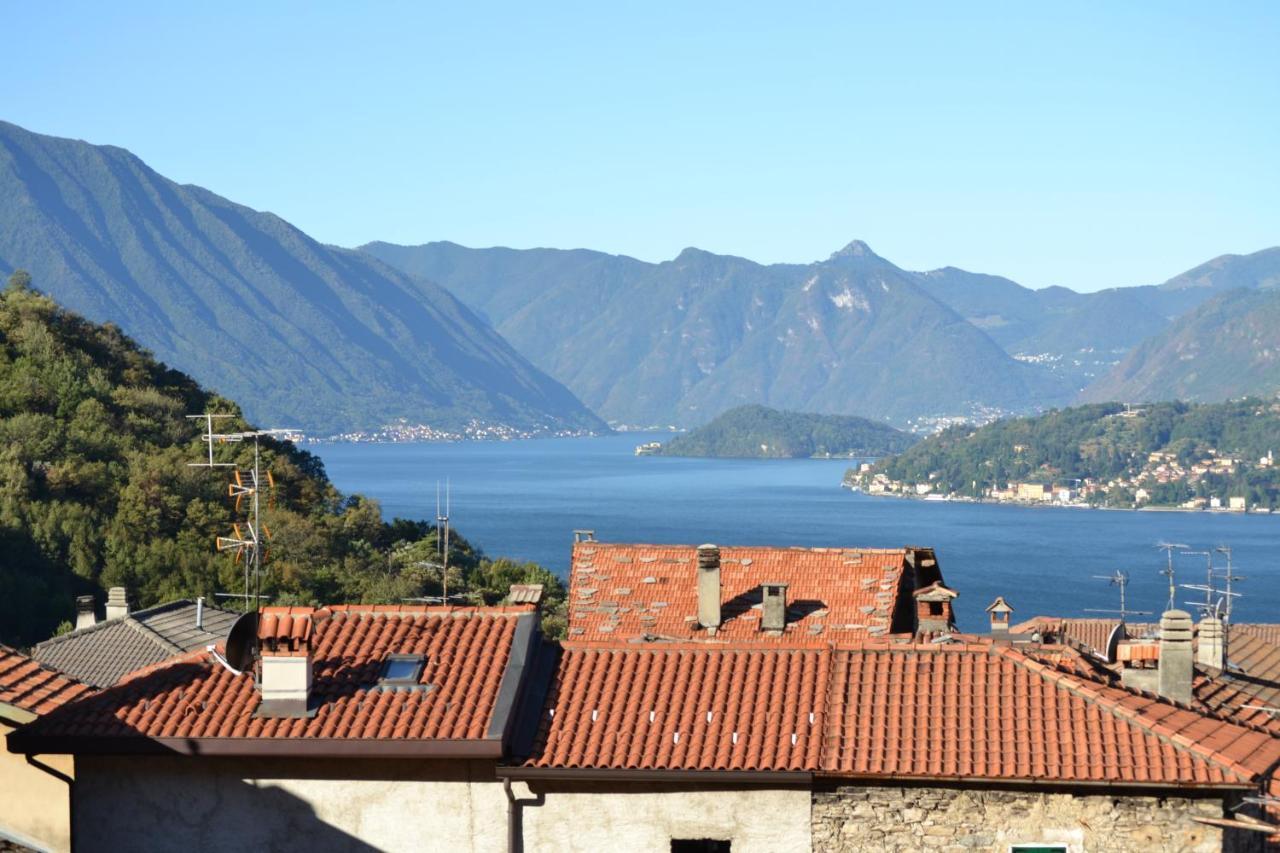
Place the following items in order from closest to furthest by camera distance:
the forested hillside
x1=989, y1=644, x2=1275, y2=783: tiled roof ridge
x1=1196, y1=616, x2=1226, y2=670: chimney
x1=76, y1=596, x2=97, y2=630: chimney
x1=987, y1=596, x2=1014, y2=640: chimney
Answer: x1=989, y1=644, x2=1275, y2=783: tiled roof ridge
x1=987, y1=596, x2=1014, y2=640: chimney
x1=1196, y1=616, x2=1226, y2=670: chimney
x1=76, y1=596, x2=97, y2=630: chimney
the forested hillside

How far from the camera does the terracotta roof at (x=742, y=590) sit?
21.6m

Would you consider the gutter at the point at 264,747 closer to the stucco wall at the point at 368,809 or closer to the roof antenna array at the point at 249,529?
the stucco wall at the point at 368,809

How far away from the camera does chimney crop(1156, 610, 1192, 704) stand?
557 inches

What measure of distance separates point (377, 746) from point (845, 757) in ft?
9.96

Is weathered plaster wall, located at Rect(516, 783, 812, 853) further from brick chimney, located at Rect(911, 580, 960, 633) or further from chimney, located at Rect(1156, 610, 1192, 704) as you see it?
brick chimney, located at Rect(911, 580, 960, 633)

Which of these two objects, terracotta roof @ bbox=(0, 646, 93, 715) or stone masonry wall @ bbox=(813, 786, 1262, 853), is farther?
terracotta roof @ bbox=(0, 646, 93, 715)

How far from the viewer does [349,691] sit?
12.6 m

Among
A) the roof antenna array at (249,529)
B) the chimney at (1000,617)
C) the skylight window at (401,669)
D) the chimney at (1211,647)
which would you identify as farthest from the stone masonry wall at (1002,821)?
the chimney at (1211,647)

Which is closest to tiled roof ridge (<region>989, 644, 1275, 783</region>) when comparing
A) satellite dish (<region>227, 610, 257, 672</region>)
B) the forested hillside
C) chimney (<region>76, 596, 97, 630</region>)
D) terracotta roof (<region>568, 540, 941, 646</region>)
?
satellite dish (<region>227, 610, 257, 672</region>)

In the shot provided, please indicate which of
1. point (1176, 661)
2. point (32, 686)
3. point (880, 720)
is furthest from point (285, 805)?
point (1176, 661)

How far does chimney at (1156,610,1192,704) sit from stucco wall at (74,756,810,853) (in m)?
3.90

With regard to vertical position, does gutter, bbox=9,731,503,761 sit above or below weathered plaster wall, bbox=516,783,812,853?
above

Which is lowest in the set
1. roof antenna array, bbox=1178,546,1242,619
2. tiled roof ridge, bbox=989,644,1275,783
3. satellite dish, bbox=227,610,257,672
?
roof antenna array, bbox=1178,546,1242,619

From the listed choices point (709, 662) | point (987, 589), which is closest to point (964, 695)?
point (709, 662)
